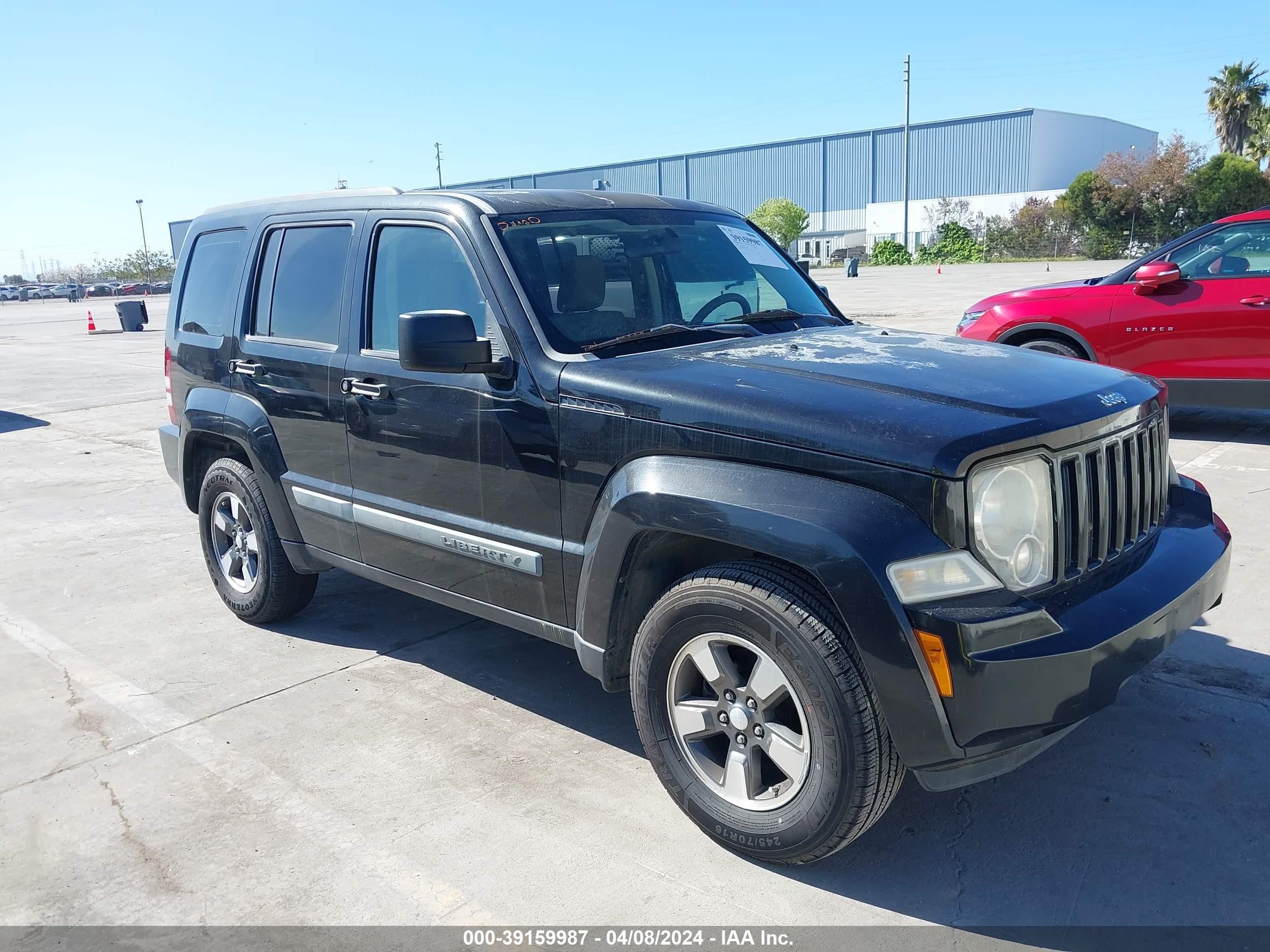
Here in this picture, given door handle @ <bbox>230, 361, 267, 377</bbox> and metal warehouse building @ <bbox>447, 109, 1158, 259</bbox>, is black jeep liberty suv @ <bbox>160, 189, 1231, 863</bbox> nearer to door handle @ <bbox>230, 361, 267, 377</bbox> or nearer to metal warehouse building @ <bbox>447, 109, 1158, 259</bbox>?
door handle @ <bbox>230, 361, 267, 377</bbox>

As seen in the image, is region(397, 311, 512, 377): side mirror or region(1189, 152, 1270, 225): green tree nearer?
region(397, 311, 512, 377): side mirror

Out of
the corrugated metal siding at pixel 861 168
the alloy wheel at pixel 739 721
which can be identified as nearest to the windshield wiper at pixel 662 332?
the alloy wheel at pixel 739 721

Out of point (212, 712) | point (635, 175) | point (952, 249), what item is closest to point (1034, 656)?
point (212, 712)

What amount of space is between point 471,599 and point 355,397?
96cm

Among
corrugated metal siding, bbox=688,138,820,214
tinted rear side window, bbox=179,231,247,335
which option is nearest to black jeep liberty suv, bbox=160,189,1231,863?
tinted rear side window, bbox=179,231,247,335

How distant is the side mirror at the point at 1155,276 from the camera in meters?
8.02

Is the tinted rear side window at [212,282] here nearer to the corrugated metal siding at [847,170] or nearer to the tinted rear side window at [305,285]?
the tinted rear side window at [305,285]

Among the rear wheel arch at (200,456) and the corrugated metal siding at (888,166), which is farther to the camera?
the corrugated metal siding at (888,166)

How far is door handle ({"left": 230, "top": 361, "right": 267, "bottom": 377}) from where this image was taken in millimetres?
4676

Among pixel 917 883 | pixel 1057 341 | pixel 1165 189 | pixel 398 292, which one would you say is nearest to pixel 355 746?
pixel 398 292

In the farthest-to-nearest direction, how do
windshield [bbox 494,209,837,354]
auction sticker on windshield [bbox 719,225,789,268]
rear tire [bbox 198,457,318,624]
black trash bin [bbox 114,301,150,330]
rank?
1. black trash bin [bbox 114,301,150,330]
2. rear tire [bbox 198,457,318,624]
3. auction sticker on windshield [bbox 719,225,789,268]
4. windshield [bbox 494,209,837,354]

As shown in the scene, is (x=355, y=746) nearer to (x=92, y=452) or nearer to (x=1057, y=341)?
(x=1057, y=341)

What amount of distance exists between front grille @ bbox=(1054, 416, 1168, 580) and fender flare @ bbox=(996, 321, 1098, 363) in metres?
5.29

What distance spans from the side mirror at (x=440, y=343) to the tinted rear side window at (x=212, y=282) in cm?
197
